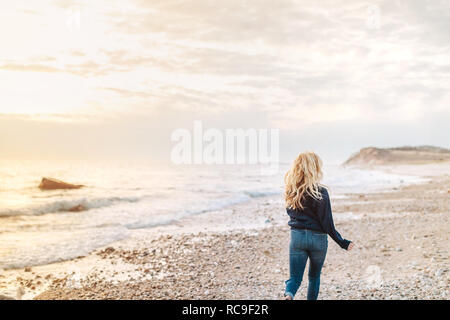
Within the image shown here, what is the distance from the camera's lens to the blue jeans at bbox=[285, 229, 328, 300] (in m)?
5.35

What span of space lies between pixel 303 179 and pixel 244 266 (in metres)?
4.56

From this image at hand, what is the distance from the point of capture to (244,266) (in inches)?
369

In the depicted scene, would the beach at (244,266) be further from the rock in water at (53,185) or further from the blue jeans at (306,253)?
the rock in water at (53,185)

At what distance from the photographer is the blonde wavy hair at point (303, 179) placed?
531 cm

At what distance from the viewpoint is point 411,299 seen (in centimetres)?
651

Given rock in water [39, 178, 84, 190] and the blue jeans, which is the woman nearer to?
the blue jeans

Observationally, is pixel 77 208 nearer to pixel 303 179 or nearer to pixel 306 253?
pixel 306 253

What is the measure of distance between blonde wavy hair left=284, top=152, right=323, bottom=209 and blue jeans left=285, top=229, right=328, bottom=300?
0.41m

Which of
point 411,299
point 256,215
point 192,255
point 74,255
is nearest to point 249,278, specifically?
point 192,255

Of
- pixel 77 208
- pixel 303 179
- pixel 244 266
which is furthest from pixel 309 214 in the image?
pixel 77 208

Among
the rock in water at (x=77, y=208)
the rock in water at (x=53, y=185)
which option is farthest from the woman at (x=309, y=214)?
the rock in water at (x=53, y=185)

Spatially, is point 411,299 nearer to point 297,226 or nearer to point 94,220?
point 297,226

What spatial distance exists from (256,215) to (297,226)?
1294 centimetres
